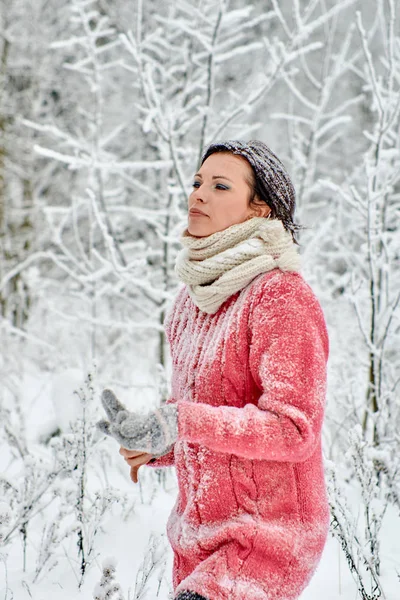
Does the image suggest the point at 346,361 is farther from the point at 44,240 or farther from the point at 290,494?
the point at 44,240

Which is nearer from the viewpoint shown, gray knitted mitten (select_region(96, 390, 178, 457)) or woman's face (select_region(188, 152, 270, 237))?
gray knitted mitten (select_region(96, 390, 178, 457))

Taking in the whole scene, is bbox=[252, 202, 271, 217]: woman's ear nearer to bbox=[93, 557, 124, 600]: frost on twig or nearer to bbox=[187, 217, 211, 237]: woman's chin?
bbox=[187, 217, 211, 237]: woman's chin

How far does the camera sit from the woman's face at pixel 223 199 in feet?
4.51

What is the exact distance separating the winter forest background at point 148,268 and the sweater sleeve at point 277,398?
599 millimetres

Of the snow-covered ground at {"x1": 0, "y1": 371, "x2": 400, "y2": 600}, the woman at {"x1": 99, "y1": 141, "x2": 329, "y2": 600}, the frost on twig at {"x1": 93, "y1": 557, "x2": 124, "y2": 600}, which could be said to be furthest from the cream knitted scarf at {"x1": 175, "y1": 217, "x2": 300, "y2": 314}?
the snow-covered ground at {"x1": 0, "y1": 371, "x2": 400, "y2": 600}

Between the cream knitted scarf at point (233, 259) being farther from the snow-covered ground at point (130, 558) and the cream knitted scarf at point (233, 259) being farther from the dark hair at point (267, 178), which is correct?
the snow-covered ground at point (130, 558)

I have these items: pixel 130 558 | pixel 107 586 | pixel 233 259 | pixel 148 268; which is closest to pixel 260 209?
pixel 233 259

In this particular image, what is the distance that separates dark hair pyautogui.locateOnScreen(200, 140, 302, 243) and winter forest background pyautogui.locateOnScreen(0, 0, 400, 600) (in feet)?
0.97

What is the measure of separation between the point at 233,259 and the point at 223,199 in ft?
0.62

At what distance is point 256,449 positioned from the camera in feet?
3.60

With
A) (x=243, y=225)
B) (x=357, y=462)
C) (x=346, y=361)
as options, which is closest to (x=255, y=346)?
(x=243, y=225)

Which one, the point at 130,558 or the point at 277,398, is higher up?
the point at 277,398

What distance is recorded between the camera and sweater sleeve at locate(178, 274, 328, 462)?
1.10 m

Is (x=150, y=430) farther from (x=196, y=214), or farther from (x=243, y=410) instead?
(x=196, y=214)
